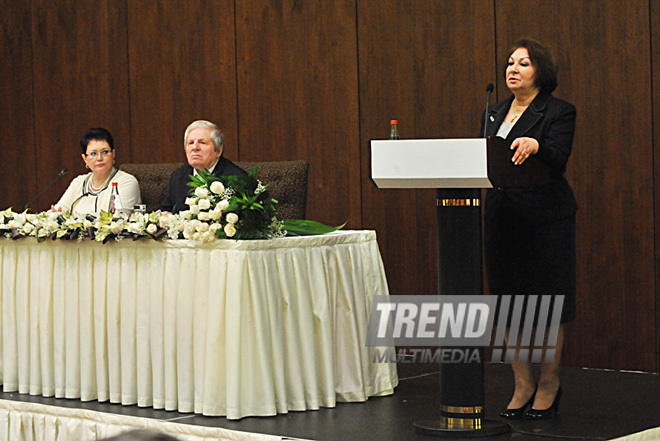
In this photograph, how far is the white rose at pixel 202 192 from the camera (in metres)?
3.69

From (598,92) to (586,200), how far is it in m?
0.57

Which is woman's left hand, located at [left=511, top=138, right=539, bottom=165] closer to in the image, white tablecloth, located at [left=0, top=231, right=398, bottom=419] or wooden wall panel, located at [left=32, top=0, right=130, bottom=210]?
white tablecloth, located at [left=0, top=231, right=398, bottom=419]

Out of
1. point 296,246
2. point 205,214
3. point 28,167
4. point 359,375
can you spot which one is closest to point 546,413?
point 359,375

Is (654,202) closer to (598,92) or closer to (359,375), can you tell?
(598,92)

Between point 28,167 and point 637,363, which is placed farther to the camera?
point 28,167

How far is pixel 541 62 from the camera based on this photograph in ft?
11.3

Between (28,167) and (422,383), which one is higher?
(28,167)

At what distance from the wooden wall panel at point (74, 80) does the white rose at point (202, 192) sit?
11.6 feet

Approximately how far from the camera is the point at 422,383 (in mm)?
4480

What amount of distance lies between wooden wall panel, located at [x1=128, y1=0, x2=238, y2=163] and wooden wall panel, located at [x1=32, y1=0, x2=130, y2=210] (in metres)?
0.14

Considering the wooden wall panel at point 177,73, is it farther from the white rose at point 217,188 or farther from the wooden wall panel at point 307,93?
the white rose at point 217,188

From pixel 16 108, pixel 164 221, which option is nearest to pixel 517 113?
pixel 164 221

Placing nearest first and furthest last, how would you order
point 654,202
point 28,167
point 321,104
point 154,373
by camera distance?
point 154,373, point 654,202, point 321,104, point 28,167

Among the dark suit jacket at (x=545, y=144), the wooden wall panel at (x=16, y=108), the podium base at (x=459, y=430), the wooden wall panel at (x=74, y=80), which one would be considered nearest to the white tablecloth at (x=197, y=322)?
the podium base at (x=459, y=430)
